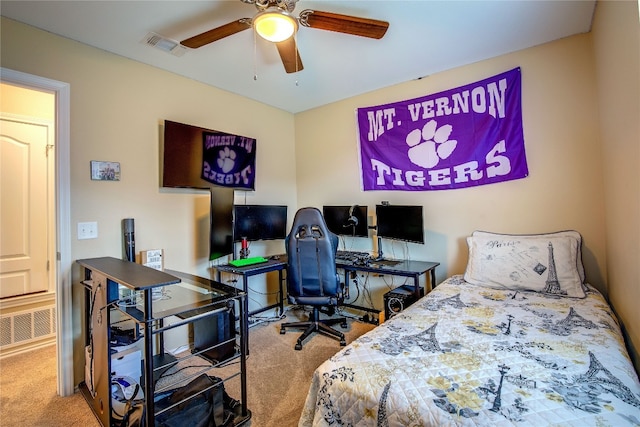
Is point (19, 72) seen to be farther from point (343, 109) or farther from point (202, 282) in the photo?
point (343, 109)

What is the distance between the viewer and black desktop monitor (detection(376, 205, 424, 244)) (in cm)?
280

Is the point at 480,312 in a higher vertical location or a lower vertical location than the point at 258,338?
higher

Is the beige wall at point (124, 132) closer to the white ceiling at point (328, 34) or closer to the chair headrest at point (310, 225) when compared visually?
the white ceiling at point (328, 34)

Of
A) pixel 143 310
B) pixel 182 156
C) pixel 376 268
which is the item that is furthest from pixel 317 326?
pixel 182 156

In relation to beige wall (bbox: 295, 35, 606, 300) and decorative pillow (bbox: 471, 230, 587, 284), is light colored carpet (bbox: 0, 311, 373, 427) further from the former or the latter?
decorative pillow (bbox: 471, 230, 587, 284)

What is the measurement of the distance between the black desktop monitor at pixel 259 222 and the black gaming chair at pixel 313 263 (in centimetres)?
63

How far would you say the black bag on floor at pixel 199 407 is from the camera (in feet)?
5.21

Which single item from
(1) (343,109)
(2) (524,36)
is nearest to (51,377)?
(1) (343,109)

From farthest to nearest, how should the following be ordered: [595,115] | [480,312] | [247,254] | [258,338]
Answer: [247,254] → [258,338] → [595,115] → [480,312]

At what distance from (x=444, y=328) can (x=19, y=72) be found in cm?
303

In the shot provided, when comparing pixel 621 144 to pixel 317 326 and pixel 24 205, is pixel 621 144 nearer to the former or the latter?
pixel 317 326

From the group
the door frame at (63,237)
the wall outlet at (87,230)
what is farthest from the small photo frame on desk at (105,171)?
the wall outlet at (87,230)

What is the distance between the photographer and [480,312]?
5.84 feet

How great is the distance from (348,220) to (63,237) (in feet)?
8.00
